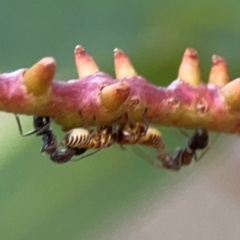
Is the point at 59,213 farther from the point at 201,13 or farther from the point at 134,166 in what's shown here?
the point at 201,13

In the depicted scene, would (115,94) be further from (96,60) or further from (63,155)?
(96,60)

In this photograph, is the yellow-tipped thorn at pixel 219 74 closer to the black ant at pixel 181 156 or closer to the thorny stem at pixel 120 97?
the thorny stem at pixel 120 97

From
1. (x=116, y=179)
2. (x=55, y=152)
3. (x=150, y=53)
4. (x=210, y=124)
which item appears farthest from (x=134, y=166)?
(x=210, y=124)

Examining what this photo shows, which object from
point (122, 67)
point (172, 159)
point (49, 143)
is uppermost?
point (122, 67)

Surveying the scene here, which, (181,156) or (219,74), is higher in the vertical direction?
(219,74)

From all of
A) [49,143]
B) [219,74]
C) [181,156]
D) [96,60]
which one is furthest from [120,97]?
[96,60]

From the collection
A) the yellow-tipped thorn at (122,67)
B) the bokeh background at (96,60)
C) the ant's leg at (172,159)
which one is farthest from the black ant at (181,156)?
the yellow-tipped thorn at (122,67)

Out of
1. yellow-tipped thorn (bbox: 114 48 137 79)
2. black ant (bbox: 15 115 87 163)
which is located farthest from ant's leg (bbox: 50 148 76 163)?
yellow-tipped thorn (bbox: 114 48 137 79)

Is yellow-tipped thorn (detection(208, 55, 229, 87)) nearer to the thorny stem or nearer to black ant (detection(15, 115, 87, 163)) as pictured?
the thorny stem
